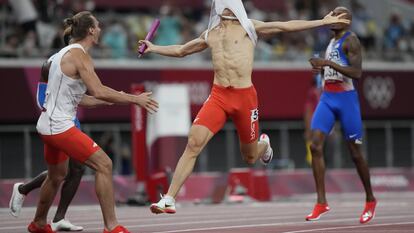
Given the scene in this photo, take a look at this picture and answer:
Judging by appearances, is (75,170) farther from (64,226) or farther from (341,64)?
(341,64)

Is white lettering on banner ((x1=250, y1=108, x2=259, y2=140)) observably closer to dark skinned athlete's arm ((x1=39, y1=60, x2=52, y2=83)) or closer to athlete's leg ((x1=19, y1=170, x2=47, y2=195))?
dark skinned athlete's arm ((x1=39, y1=60, x2=52, y2=83))

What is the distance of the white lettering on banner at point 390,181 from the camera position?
25.7m

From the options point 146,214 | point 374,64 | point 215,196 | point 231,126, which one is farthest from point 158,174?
point 374,64

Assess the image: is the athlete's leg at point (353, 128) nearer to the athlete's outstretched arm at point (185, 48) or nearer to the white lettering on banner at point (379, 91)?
the athlete's outstretched arm at point (185, 48)

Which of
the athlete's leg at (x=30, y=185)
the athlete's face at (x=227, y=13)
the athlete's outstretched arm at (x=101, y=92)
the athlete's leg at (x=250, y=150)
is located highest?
the athlete's face at (x=227, y=13)

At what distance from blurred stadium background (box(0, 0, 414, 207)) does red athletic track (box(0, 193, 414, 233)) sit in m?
2.86

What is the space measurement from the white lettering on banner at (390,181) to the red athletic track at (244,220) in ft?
24.1

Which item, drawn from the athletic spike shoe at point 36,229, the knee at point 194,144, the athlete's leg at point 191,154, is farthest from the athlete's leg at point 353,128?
the athletic spike shoe at point 36,229

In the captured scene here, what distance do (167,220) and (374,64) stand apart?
1524 cm

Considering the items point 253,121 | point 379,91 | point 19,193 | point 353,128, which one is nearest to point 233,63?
point 253,121

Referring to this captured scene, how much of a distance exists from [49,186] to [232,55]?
251 cm

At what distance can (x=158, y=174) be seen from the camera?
19.7 metres

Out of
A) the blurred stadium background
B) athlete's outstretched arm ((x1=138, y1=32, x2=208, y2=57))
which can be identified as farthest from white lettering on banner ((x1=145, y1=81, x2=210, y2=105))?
athlete's outstretched arm ((x1=138, y1=32, x2=208, y2=57))

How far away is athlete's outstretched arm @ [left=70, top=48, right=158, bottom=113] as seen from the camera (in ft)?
37.1
